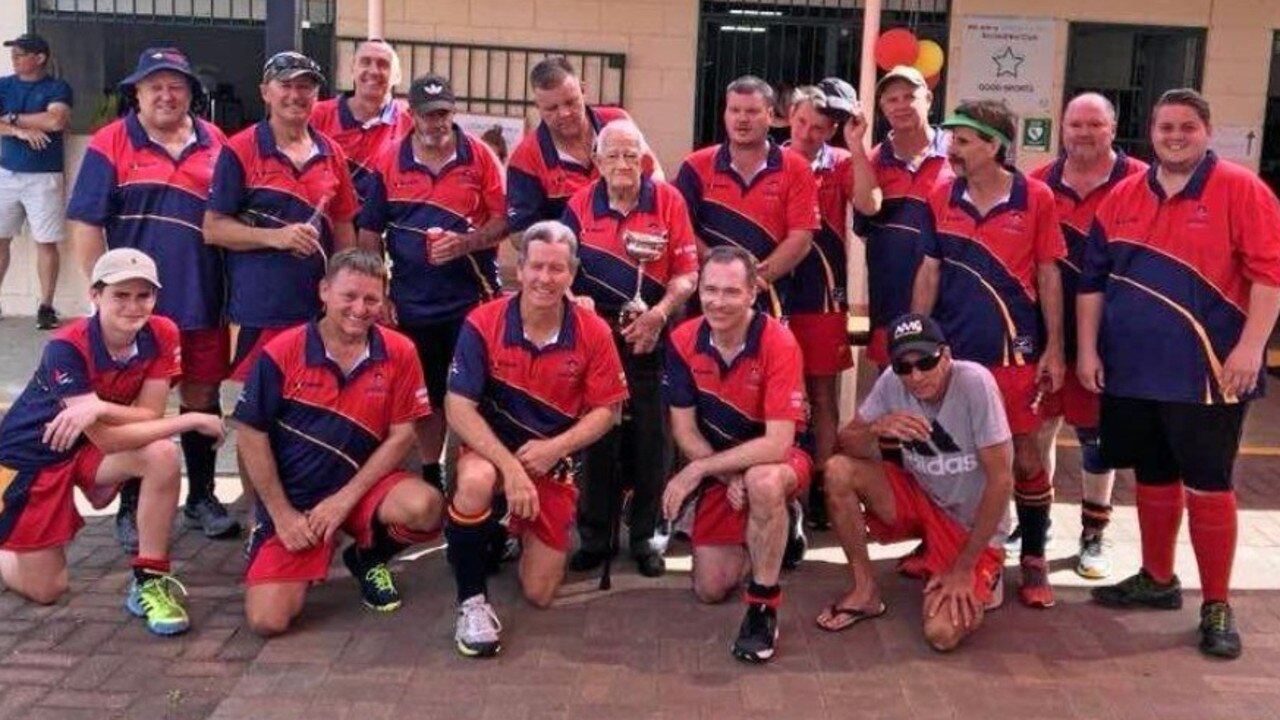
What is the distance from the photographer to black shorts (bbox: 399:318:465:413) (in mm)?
5336

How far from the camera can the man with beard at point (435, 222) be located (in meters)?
5.12

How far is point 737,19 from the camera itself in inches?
379

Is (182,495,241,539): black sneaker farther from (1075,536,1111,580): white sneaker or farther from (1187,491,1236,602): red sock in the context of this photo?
(1187,491,1236,602): red sock

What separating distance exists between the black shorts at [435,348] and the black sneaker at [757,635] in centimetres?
170

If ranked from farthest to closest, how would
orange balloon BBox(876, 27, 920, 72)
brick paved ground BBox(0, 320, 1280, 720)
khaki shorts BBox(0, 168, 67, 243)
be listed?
khaki shorts BBox(0, 168, 67, 243)
orange balloon BBox(876, 27, 920, 72)
brick paved ground BBox(0, 320, 1280, 720)

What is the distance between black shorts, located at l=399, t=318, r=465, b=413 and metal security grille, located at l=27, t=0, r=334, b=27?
4.95 m

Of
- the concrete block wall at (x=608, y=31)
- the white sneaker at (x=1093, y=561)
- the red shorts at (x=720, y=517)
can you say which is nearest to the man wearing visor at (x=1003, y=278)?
the white sneaker at (x=1093, y=561)

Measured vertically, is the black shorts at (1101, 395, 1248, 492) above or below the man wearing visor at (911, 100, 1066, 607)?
below

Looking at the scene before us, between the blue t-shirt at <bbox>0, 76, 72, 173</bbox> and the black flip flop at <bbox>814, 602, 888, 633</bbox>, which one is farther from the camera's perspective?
the blue t-shirt at <bbox>0, 76, 72, 173</bbox>

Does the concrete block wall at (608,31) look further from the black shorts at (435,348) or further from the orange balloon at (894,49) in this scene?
the black shorts at (435,348)

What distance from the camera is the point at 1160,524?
4750 mm

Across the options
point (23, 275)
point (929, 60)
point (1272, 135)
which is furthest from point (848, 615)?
point (1272, 135)

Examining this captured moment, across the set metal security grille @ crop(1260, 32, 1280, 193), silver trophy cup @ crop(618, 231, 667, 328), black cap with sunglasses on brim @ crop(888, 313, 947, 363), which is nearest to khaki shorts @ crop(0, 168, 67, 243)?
silver trophy cup @ crop(618, 231, 667, 328)

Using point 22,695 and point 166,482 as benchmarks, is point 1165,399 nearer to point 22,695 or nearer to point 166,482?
point 166,482
